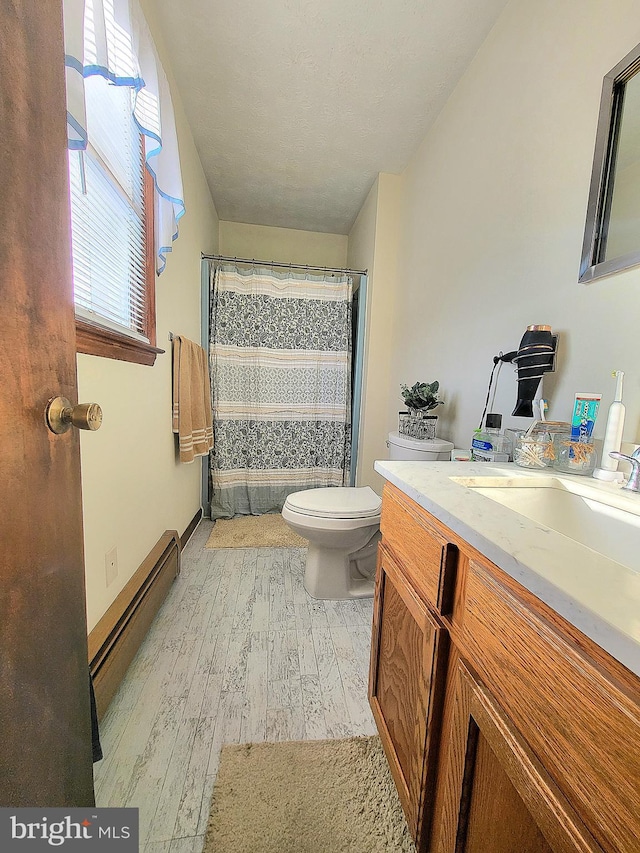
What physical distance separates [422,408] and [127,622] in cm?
152

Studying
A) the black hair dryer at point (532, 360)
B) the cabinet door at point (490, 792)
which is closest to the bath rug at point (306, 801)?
the cabinet door at point (490, 792)

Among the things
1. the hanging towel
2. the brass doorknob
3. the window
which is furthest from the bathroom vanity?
the hanging towel

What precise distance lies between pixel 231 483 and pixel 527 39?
2.73m

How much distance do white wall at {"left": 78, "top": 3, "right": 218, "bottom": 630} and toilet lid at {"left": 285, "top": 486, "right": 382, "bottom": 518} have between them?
2.16ft

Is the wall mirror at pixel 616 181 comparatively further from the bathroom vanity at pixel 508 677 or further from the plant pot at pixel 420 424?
the plant pot at pixel 420 424

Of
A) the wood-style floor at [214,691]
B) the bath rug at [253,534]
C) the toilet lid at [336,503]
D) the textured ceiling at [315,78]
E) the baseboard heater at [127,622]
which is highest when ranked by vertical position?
the textured ceiling at [315,78]

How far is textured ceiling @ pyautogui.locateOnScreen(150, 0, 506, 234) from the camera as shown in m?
1.43

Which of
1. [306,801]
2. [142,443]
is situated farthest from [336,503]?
[306,801]

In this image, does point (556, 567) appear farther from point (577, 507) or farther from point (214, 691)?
point (214, 691)

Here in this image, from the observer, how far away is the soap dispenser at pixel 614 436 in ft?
2.89

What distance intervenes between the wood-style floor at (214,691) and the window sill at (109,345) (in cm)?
111

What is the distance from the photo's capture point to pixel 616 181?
0.94 meters

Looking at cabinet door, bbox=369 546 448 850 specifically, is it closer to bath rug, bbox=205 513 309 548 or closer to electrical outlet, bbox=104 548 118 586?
electrical outlet, bbox=104 548 118 586

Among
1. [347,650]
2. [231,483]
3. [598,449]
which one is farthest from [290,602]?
[598,449]
